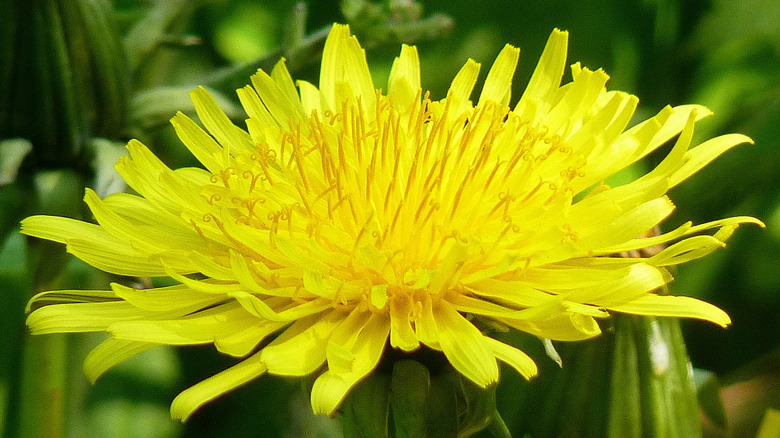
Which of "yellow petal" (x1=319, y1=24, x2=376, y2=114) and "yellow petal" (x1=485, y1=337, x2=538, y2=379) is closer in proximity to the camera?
"yellow petal" (x1=485, y1=337, x2=538, y2=379)

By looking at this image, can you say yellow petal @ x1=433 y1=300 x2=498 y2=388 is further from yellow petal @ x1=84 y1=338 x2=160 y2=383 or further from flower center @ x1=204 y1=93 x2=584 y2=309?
yellow petal @ x1=84 y1=338 x2=160 y2=383

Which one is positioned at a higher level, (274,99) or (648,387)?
(274,99)

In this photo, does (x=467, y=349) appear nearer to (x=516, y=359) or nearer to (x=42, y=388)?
(x=516, y=359)

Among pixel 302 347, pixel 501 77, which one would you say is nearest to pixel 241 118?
pixel 501 77

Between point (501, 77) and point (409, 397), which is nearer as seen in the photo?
point (409, 397)

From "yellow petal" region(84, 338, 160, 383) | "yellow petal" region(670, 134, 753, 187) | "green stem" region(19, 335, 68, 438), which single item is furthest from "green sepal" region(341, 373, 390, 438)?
"green stem" region(19, 335, 68, 438)

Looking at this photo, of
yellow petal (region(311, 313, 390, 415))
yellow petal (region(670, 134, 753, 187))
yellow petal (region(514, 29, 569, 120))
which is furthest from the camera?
yellow petal (region(514, 29, 569, 120))

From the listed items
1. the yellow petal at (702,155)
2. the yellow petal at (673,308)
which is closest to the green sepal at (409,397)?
the yellow petal at (673,308)

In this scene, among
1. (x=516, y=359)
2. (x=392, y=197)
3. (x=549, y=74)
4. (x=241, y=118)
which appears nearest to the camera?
(x=516, y=359)
